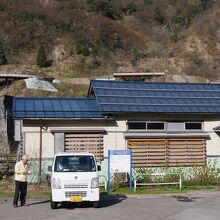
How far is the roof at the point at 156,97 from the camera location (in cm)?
1780

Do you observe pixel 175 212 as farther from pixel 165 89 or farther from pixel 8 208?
pixel 165 89

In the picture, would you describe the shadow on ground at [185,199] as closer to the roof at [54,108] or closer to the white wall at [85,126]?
the white wall at [85,126]

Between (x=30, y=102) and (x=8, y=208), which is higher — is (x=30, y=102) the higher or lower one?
the higher one

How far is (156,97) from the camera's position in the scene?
1895 cm

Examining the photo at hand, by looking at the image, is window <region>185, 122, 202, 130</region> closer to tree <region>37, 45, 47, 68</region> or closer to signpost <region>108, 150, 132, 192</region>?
signpost <region>108, 150, 132, 192</region>

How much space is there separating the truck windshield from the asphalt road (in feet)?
3.50

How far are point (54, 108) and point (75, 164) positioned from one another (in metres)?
5.50

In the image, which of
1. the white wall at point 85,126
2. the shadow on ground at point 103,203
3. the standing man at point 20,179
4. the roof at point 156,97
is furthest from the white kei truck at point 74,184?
the roof at point 156,97

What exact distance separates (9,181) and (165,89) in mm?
7762

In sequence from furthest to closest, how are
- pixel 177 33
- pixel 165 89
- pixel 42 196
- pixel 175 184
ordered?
pixel 177 33
pixel 165 89
pixel 175 184
pixel 42 196

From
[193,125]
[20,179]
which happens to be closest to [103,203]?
[20,179]

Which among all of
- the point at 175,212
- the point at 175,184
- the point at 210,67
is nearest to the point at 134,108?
the point at 175,184

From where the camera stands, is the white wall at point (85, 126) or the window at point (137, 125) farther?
the window at point (137, 125)

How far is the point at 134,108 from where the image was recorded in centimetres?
1769
